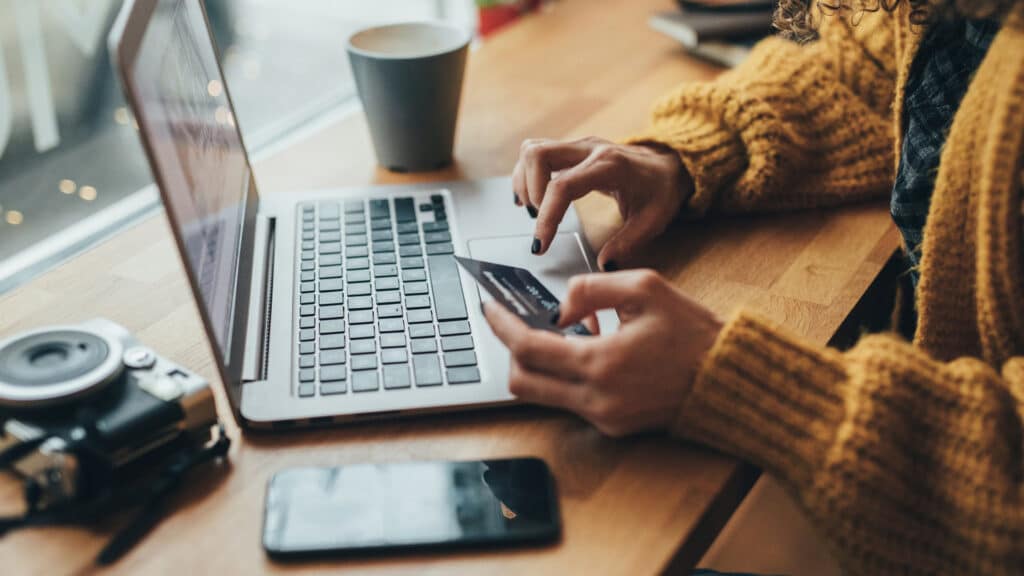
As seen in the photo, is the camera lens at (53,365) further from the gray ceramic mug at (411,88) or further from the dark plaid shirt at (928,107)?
the dark plaid shirt at (928,107)

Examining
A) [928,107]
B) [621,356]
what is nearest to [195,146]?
[621,356]

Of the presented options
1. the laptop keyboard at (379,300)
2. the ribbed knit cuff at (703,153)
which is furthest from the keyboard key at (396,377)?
the ribbed knit cuff at (703,153)

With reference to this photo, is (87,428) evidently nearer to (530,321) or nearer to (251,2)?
(530,321)

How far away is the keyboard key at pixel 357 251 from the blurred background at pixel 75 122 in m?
0.27

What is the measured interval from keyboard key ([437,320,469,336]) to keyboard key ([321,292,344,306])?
0.30 ft

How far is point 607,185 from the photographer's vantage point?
2.59 ft

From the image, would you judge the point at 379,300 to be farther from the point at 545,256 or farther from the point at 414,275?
the point at 545,256

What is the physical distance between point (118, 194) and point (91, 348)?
1.77 feet

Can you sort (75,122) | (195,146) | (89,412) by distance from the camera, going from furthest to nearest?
1. (75,122)
2. (195,146)
3. (89,412)

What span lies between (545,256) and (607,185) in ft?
0.29

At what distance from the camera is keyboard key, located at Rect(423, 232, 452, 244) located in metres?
0.78

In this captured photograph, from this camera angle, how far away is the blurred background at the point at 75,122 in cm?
94

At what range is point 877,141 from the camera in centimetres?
87

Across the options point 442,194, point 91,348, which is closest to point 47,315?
point 91,348
